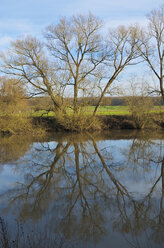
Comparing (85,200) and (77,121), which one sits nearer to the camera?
(85,200)

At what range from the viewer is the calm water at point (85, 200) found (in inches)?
177

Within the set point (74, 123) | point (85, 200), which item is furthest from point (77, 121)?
point (85, 200)

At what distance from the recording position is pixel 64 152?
12.4m

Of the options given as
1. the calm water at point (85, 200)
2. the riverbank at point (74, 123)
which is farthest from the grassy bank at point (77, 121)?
the calm water at point (85, 200)

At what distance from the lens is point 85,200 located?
618 cm

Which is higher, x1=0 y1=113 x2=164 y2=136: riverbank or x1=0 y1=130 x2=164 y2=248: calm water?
x1=0 y1=113 x2=164 y2=136: riverbank

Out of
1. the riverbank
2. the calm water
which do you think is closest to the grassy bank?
the riverbank

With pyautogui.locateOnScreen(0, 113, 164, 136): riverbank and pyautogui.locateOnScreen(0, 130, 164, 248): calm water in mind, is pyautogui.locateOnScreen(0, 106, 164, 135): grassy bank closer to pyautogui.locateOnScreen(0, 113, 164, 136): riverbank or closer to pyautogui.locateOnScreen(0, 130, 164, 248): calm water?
pyautogui.locateOnScreen(0, 113, 164, 136): riverbank

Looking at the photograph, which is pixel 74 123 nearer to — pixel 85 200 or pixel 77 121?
pixel 77 121

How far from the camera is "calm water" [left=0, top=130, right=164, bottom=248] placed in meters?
4.51

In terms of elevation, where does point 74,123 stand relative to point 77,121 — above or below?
below

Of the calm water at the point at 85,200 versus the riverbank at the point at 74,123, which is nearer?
the calm water at the point at 85,200

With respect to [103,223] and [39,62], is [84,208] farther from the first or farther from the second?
[39,62]

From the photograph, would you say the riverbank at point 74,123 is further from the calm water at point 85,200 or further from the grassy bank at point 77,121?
the calm water at point 85,200
